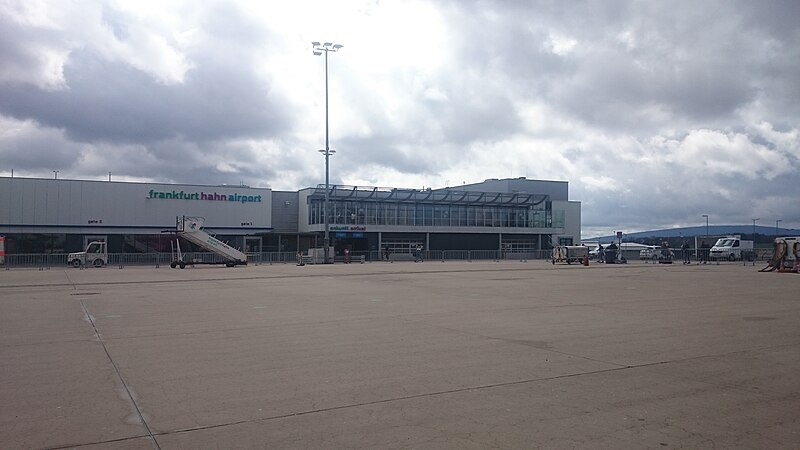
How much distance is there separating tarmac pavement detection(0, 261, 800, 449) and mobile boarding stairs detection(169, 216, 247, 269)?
33067mm

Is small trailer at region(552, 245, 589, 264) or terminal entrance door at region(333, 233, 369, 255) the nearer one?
small trailer at region(552, 245, 589, 264)

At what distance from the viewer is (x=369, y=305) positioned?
17.8 m

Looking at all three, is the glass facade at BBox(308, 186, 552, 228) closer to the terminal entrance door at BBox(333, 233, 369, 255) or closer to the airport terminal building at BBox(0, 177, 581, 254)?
the airport terminal building at BBox(0, 177, 581, 254)

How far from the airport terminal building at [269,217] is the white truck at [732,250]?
82.3 ft

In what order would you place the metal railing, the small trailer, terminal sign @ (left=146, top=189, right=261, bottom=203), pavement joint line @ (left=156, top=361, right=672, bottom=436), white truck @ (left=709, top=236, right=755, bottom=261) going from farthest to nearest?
terminal sign @ (left=146, top=189, right=261, bottom=203) < white truck @ (left=709, top=236, right=755, bottom=261) < the small trailer < the metal railing < pavement joint line @ (left=156, top=361, right=672, bottom=436)

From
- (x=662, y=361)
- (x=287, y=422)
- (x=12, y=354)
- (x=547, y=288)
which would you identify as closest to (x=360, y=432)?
(x=287, y=422)

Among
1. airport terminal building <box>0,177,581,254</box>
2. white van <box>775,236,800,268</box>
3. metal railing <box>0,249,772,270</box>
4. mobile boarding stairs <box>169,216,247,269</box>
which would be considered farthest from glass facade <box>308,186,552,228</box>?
white van <box>775,236,800,268</box>

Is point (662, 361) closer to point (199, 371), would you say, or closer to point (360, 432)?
point (360, 432)

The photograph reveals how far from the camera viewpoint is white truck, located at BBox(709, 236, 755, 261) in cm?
6053

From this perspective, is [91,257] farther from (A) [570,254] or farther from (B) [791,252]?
(B) [791,252]

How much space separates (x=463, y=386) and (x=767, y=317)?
33.8 ft

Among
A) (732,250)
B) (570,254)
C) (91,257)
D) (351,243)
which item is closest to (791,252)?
(570,254)

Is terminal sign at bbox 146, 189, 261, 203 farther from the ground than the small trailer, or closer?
farther from the ground

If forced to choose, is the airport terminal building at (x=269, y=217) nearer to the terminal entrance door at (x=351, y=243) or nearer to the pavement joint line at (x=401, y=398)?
the terminal entrance door at (x=351, y=243)
